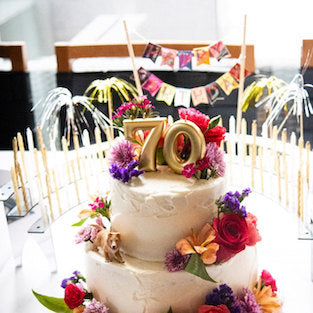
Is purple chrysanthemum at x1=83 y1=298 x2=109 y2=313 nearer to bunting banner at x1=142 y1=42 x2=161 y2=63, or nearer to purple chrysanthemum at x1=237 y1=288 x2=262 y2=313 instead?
purple chrysanthemum at x1=237 y1=288 x2=262 y2=313

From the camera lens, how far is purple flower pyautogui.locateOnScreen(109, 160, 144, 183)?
82.7 inches

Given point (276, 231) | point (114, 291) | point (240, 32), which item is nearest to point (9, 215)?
point (114, 291)

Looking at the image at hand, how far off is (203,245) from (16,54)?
11.5ft

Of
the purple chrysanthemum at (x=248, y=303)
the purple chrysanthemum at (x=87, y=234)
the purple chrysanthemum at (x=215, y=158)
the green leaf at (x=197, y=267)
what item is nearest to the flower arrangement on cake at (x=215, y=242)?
the green leaf at (x=197, y=267)

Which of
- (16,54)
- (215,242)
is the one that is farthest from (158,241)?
(16,54)

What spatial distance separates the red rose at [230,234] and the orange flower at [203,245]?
32 mm

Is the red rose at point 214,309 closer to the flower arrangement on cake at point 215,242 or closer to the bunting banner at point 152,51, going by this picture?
the flower arrangement on cake at point 215,242

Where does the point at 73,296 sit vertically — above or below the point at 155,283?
below

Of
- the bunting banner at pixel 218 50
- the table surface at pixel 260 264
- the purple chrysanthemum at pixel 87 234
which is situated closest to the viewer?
the purple chrysanthemum at pixel 87 234

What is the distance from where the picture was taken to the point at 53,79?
4961mm

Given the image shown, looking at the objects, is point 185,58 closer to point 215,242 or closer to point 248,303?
point 215,242

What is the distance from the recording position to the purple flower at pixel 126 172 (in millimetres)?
2102

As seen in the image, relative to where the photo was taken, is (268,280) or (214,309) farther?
(268,280)

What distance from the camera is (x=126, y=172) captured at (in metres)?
2.10
